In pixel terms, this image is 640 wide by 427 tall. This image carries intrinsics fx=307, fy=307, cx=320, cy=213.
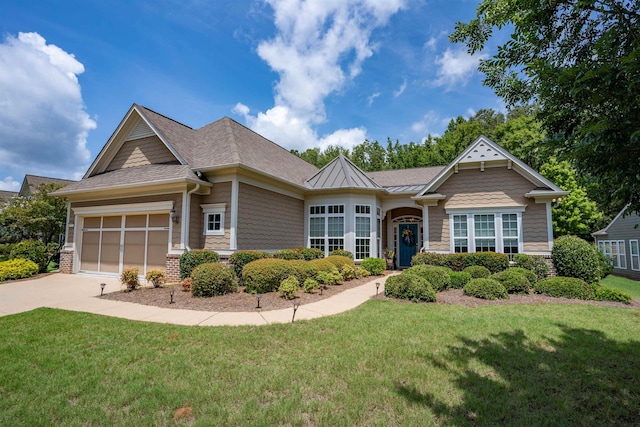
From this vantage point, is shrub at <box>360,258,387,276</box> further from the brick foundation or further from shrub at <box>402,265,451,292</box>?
the brick foundation

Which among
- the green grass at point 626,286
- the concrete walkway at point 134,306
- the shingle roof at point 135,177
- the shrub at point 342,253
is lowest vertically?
the green grass at point 626,286

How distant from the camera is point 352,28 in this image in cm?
987

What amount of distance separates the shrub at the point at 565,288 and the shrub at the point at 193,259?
10.6 m

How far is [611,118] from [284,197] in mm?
12686

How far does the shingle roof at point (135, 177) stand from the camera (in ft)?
37.5

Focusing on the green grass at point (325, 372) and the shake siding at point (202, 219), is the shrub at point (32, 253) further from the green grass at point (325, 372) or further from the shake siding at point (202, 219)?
the green grass at point (325, 372)

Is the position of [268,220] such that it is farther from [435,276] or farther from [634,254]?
[634,254]

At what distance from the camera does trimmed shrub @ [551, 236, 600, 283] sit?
10359 millimetres

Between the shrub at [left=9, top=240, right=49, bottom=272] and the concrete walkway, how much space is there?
3.16m

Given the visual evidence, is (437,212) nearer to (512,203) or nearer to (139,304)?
(512,203)

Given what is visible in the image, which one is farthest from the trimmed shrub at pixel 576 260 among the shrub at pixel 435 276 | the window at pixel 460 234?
the shrub at pixel 435 276

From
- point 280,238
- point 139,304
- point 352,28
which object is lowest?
point 139,304

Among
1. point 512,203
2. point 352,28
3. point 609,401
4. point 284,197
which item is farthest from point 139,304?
point 512,203

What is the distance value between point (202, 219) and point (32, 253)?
8.32 metres
